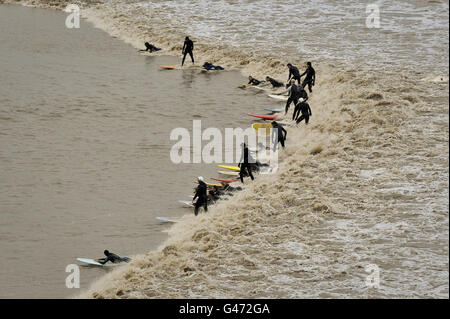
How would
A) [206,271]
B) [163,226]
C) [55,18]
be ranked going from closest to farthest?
[206,271] < [163,226] < [55,18]

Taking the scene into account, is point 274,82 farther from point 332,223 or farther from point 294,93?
point 332,223

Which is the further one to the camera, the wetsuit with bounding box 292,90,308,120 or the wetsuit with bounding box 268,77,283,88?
the wetsuit with bounding box 268,77,283,88

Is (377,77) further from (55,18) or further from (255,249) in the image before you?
(55,18)

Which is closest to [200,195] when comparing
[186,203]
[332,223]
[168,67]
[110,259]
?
[186,203]

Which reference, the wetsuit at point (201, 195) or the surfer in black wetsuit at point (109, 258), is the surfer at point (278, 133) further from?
the surfer in black wetsuit at point (109, 258)

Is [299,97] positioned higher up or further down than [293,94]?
further down

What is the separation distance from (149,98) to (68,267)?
14872 millimetres

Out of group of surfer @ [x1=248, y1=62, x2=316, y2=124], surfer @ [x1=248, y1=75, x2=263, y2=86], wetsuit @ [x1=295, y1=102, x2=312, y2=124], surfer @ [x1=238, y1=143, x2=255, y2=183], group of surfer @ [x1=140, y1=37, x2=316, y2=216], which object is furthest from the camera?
surfer @ [x1=248, y1=75, x2=263, y2=86]

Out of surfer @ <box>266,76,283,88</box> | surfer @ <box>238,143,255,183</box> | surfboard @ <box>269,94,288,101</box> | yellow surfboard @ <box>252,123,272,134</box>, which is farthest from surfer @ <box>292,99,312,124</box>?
surfer @ <box>238,143,255,183</box>

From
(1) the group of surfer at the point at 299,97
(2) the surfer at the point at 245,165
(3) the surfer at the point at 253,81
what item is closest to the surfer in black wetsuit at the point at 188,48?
(3) the surfer at the point at 253,81

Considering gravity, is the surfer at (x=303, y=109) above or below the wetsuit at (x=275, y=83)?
below

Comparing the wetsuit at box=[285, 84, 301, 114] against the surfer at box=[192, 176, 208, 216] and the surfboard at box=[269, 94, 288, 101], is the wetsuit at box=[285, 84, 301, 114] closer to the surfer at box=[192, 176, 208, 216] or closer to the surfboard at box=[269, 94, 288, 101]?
the surfboard at box=[269, 94, 288, 101]

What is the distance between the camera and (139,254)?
60.0ft
